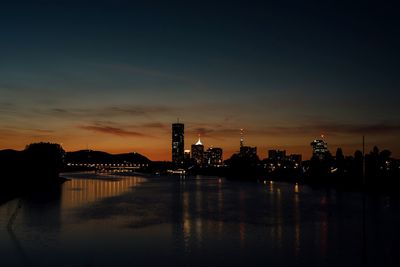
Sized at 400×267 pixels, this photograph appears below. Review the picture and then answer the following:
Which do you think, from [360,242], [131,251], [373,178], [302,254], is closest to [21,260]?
[131,251]

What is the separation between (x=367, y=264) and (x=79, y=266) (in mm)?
14970

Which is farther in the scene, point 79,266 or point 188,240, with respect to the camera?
point 188,240

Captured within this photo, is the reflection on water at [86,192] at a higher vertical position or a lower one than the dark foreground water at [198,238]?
lower

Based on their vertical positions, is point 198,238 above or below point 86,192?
above

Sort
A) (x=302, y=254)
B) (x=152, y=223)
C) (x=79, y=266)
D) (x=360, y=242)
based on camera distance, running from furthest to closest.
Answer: (x=152, y=223) → (x=360, y=242) → (x=302, y=254) → (x=79, y=266)

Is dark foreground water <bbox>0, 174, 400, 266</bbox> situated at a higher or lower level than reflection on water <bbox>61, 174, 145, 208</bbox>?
higher

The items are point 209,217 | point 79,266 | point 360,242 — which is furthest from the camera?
point 209,217

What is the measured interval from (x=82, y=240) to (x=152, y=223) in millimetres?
9670

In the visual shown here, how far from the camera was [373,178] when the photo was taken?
11344 centimetres

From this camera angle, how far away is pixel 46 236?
1297 inches

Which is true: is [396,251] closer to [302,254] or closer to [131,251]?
[302,254]

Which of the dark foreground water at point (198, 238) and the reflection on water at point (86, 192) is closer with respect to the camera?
the dark foreground water at point (198, 238)

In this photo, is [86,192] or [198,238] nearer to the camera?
[198,238]

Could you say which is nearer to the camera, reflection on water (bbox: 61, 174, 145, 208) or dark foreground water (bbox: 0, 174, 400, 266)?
dark foreground water (bbox: 0, 174, 400, 266)
